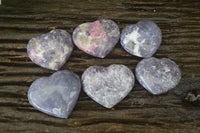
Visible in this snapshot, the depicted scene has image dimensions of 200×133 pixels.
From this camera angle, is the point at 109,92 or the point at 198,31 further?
the point at 198,31

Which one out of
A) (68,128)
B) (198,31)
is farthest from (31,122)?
(198,31)

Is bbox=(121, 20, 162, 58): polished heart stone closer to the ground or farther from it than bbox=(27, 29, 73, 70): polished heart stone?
farther from it

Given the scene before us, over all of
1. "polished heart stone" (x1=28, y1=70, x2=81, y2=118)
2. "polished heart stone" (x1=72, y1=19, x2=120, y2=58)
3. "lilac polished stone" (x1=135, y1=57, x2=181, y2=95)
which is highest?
"polished heart stone" (x1=72, y1=19, x2=120, y2=58)

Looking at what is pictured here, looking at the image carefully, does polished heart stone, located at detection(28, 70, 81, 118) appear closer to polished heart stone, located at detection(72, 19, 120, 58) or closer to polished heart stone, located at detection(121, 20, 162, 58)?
polished heart stone, located at detection(72, 19, 120, 58)

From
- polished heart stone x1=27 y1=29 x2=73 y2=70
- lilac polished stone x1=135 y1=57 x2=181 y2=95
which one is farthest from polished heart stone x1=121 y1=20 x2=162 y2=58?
polished heart stone x1=27 y1=29 x2=73 y2=70

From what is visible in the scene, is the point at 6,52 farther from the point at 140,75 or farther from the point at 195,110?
the point at 195,110

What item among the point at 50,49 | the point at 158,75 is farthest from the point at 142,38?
the point at 50,49

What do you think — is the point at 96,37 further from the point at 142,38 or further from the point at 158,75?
the point at 158,75
